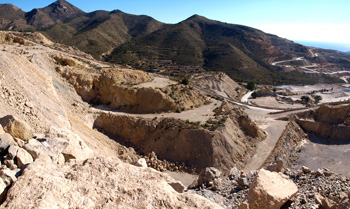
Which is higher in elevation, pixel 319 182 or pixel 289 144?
pixel 319 182

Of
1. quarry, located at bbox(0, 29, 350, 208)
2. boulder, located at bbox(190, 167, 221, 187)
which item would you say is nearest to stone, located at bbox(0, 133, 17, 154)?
quarry, located at bbox(0, 29, 350, 208)

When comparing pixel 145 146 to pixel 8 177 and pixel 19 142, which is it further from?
pixel 8 177

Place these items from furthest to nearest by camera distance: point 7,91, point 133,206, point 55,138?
point 7,91 → point 55,138 → point 133,206

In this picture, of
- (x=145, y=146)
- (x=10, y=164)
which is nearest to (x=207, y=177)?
(x=10, y=164)

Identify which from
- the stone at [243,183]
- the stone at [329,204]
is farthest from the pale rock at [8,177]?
the stone at [329,204]

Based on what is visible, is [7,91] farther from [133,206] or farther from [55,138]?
[133,206]

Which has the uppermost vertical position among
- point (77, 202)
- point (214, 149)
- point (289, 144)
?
point (77, 202)

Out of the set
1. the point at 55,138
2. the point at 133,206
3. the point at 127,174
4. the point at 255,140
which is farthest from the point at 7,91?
the point at 255,140
